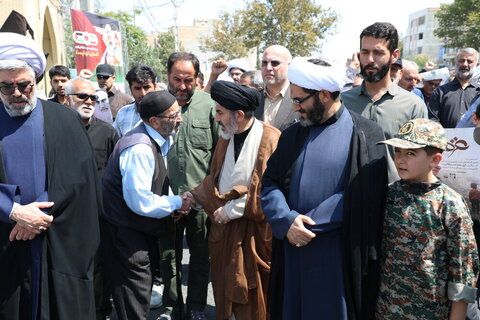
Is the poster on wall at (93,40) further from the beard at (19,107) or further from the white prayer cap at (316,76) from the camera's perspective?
the white prayer cap at (316,76)

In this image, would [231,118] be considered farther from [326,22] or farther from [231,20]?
[231,20]

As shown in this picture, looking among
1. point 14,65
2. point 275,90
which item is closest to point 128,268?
point 14,65

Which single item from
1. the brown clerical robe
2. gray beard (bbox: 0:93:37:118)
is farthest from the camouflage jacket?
gray beard (bbox: 0:93:37:118)

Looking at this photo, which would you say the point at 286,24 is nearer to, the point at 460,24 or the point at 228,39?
the point at 228,39

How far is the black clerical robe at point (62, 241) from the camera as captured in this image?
250 centimetres

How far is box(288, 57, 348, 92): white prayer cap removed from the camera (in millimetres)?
2393

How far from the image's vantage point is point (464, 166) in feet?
8.16

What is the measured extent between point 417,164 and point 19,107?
87.6 inches

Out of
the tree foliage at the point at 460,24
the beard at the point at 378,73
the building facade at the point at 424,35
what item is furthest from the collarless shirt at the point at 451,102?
the building facade at the point at 424,35

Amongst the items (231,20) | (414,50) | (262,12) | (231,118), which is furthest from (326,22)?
(414,50)

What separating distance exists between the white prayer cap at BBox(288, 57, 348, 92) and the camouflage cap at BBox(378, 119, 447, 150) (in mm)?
472

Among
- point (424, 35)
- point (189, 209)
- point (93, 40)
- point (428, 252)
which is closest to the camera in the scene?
point (428, 252)

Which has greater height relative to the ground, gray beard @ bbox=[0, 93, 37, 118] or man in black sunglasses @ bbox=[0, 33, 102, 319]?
gray beard @ bbox=[0, 93, 37, 118]

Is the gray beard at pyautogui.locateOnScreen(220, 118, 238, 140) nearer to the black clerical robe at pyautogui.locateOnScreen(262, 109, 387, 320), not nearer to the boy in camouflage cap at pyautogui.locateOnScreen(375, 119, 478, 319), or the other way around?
the black clerical robe at pyautogui.locateOnScreen(262, 109, 387, 320)
